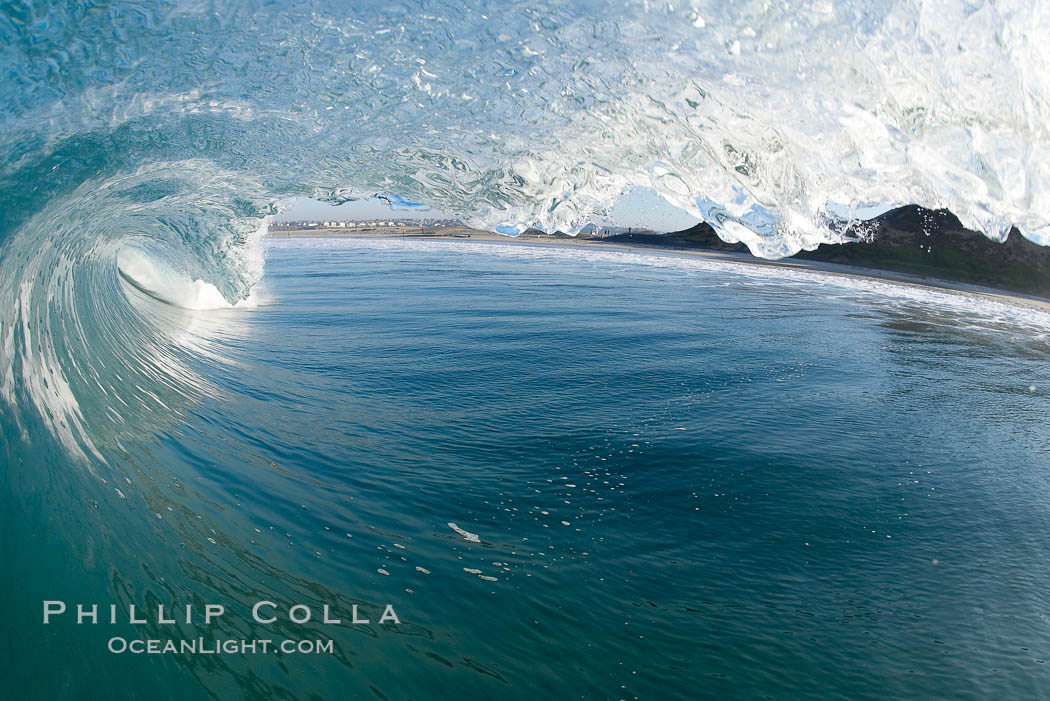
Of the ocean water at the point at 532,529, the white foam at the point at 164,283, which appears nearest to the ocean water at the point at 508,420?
the ocean water at the point at 532,529

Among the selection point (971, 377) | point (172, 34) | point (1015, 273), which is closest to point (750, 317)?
point (971, 377)

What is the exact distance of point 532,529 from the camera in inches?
150

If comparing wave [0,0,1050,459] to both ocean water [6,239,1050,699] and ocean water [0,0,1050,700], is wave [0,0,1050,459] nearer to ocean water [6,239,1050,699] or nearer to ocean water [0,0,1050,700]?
ocean water [0,0,1050,700]

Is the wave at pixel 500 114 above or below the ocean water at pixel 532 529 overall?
above

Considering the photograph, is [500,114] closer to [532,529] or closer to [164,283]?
[532,529]

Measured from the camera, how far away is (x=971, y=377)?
9.41 metres

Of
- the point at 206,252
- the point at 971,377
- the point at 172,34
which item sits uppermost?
the point at 172,34

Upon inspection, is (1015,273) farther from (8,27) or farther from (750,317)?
(8,27)

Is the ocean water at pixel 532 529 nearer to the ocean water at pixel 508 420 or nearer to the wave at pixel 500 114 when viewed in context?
the ocean water at pixel 508 420

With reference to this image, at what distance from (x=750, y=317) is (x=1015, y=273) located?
29.4 m

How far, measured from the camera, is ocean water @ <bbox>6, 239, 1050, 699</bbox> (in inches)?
106

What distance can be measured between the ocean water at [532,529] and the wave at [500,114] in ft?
3.72

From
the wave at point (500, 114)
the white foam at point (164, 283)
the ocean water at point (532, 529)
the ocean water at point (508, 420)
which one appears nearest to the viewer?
the ocean water at point (532, 529)

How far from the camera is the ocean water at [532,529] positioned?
8.85 ft
